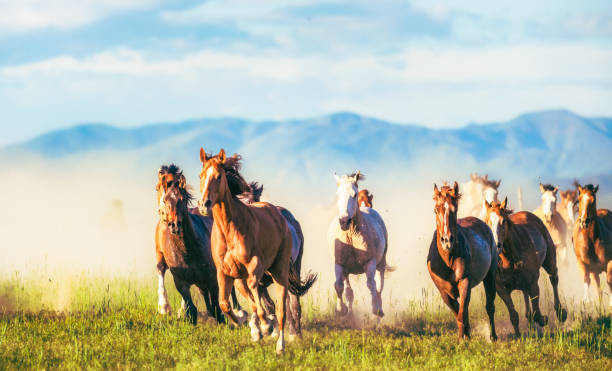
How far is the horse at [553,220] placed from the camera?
797 inches

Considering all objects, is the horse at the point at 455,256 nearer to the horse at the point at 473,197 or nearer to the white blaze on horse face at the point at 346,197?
the white blaze on horse face at the point at 346,197

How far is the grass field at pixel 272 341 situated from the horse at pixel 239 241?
2.09 feet

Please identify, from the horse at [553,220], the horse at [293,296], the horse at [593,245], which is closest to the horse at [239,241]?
the horse at [293,296]

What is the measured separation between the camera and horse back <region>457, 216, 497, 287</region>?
40.4 ft

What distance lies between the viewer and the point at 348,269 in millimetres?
14852

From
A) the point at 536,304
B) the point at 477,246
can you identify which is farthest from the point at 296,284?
the point at 536,304

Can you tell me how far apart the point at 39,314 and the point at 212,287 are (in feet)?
12.4

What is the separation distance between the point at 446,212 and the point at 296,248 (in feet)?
8.66

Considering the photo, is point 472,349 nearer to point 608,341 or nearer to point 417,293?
point 608,341

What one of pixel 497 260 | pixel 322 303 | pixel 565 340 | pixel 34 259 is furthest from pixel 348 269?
pixel 34 259

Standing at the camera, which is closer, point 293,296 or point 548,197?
point 293,296

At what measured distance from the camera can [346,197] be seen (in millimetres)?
13914

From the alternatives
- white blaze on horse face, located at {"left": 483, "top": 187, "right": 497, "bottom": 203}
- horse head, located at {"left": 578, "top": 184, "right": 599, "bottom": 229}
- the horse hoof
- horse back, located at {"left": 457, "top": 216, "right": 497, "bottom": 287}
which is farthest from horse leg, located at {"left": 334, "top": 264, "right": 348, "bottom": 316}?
white blaze on horse face, located at {"left": 483, "top": 187, "right": 497, "bottom": 203}

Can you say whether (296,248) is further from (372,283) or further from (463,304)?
(463,304)
